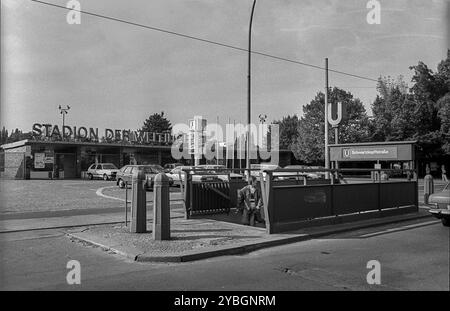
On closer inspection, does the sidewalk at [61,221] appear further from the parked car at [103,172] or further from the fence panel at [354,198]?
the parked car at [103,172]

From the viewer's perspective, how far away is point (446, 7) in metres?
10.5

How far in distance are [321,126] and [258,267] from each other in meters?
49.7

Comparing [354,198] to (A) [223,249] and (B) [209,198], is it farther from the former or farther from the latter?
(A) [223,249]

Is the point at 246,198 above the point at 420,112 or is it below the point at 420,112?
below

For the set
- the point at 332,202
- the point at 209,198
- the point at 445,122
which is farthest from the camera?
the point at 445,122

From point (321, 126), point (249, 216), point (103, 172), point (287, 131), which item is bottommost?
point (249, 216)

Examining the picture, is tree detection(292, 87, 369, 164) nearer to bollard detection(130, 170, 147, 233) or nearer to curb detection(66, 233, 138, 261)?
bollard detection(130, 170, 147, 233)

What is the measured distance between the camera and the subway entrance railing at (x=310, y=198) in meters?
10.5

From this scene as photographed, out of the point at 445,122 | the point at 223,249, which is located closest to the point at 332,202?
the point at 223,249

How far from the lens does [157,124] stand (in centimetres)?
10738
